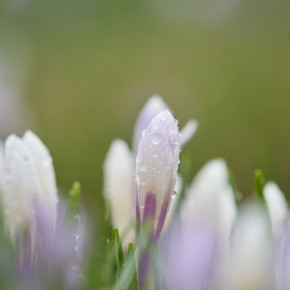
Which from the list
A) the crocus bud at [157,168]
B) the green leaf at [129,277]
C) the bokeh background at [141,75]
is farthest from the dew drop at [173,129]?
the bokeh background at [141,75]

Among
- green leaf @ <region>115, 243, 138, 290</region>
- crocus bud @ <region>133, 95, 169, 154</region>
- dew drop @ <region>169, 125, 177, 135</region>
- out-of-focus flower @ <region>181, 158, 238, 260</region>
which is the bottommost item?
green leaf @ <region>115, 243, 138, 290</region>

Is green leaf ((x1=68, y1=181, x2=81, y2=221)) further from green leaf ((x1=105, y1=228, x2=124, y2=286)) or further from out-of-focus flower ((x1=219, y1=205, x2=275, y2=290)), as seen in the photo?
out-of-focus flower ((x1=219, y1=205, x2=275, y2=290))

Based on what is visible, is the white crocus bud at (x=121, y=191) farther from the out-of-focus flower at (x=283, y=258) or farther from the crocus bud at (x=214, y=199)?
the out-of-focus flower at (x=283, y=258)

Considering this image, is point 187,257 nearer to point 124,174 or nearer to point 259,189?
point 259,189

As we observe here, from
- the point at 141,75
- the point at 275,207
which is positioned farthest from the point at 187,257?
the point at 141,75

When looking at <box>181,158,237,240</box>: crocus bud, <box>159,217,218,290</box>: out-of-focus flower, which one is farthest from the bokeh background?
<box>159,217,218,290</box>: out-of-focus flower

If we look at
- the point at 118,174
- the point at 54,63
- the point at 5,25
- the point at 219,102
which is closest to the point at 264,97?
the point at 219,102

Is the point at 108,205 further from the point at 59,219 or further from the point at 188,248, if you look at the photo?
the point at 188,248
